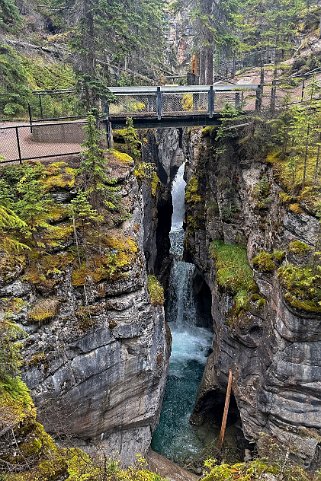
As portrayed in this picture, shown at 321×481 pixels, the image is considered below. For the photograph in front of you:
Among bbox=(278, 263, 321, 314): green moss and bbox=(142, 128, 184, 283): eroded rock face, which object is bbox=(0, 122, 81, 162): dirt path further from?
bbox=(278, 263, 321, 314): green moss

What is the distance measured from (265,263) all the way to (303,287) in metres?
2.87

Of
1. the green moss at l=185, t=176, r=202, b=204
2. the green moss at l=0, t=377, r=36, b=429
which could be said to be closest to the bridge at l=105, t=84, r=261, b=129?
the green moss at l=185, t=176, r=202, b=204

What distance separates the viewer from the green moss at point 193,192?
28406 millimetres

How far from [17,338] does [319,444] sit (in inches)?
476

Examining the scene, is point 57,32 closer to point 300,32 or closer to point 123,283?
point 300,32

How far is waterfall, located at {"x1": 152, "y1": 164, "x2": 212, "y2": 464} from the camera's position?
65.9 ft

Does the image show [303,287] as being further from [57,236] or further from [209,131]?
[209,131]

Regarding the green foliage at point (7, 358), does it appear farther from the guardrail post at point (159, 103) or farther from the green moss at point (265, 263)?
the guardrail post at point (159, 103)

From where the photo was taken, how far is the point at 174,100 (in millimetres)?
22078

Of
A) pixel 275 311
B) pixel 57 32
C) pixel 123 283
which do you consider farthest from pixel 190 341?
pixel 57 32

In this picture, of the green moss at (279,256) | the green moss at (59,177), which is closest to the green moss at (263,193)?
the green moss at (279,256)

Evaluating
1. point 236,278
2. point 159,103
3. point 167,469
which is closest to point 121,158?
point 159,103

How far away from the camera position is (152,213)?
26.6 m

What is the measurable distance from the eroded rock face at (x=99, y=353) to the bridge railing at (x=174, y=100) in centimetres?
578
